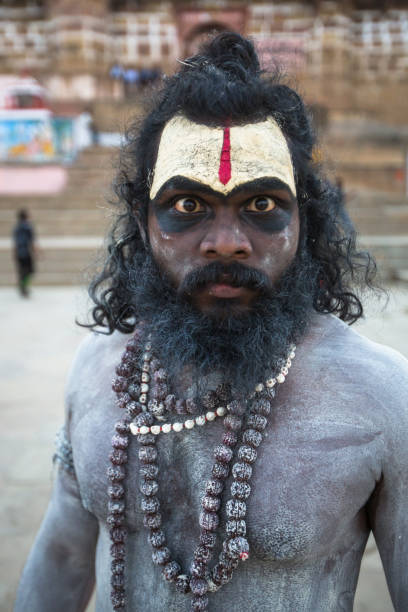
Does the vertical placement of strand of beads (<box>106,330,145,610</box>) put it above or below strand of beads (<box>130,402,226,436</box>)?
below

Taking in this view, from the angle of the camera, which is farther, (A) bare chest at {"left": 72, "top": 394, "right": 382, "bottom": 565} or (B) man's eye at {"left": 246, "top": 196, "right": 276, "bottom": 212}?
(B) man's eye at {"left": 246, "top": 196, "right": 276, "bottom": 212}

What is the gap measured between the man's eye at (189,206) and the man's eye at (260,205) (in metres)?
0.12

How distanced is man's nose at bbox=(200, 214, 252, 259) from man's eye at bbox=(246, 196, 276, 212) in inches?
2.5

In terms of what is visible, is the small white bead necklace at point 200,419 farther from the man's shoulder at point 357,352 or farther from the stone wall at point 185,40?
the stone wall at point 185,40

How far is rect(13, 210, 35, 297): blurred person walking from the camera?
936cm

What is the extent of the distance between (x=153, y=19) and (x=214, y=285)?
26984mm

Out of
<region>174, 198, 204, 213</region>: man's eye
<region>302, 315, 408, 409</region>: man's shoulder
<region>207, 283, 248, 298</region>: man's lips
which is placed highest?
<region>174, 198, 204, 213</region>: man's eye

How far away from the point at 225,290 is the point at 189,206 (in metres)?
0.24

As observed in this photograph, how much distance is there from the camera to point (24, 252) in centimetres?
936

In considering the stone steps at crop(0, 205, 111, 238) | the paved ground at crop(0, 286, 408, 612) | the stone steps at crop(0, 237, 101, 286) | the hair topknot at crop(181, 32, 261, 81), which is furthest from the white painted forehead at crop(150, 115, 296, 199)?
the stone steps at crop(0, 205, 111, 238)

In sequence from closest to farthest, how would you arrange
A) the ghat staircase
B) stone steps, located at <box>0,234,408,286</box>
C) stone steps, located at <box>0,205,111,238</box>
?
stone steps, located at <box>0,234,408,286</box>
the ghat staircase
stone steps, located at <box>0,205,111,238</box>

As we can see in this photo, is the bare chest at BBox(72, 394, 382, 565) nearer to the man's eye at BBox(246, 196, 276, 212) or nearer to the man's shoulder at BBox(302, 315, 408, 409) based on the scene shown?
the man's shoulder at BBox(302, 315, 408, 409)

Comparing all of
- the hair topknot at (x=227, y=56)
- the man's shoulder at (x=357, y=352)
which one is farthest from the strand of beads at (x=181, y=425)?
the hair topknot at (x=227, y=56)

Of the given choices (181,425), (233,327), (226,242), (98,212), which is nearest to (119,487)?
(181,425)
